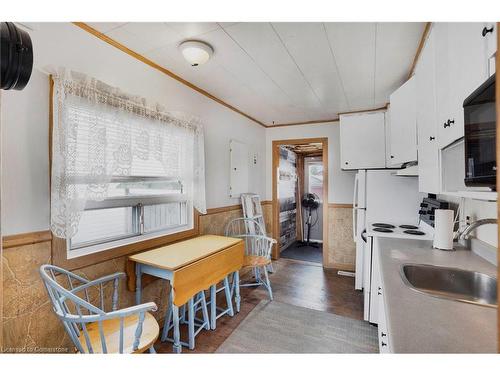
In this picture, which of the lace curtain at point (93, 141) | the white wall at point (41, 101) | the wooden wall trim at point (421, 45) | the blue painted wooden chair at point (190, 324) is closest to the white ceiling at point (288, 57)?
the wooden wall trim at point (421, 45)

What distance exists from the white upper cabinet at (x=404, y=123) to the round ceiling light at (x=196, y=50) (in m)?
1.56

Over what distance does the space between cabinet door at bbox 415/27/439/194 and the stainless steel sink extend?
43cm

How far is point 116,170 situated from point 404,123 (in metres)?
2.27

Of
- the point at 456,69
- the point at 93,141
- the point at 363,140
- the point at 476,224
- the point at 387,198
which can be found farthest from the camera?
the point at 363,140

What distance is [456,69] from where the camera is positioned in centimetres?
108

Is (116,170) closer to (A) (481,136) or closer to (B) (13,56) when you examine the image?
(B) (13,56)

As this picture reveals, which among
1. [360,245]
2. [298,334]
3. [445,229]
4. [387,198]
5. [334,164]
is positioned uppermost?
[334,164]

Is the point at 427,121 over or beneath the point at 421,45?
beneath

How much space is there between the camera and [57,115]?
1411mm

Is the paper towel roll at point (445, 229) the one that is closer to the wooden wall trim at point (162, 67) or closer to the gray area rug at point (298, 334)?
the gray area rug at point (298, 334)

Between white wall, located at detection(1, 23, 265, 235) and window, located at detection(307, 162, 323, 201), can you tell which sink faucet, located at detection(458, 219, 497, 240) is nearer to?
white wall, located at detection(1, 23, 265, 235)

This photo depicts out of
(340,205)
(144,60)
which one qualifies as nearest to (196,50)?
(144,60)

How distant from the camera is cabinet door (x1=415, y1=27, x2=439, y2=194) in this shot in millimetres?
1438

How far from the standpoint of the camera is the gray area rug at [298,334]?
6.35 feet
